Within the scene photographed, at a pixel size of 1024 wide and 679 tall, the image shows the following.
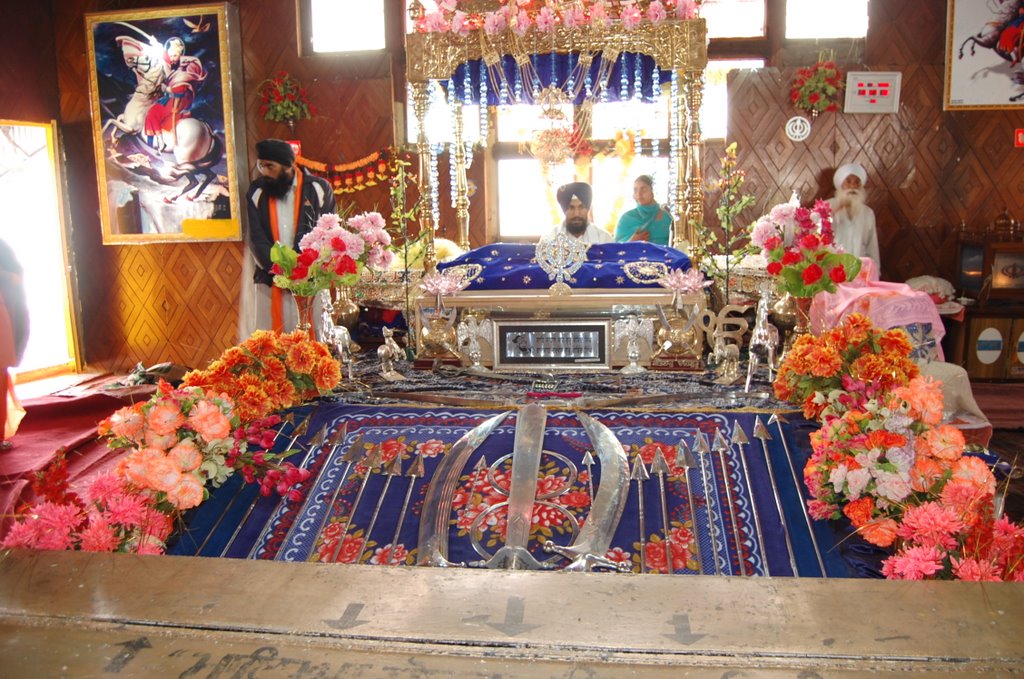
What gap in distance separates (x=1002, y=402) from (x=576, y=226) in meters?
3.51

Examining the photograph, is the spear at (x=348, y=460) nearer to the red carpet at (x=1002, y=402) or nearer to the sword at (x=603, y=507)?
the sword at (x=603, y=507)

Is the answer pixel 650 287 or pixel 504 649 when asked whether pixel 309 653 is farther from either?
pixel 650 287

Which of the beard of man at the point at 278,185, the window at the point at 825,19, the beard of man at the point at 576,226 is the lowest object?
the beard of man at the point at 576,226

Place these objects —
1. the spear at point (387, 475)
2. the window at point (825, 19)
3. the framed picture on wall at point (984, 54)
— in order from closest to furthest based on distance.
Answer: the spear at point (387, 475) < the framed picture on wall at point (984, 54) < the window at point (825, 19)

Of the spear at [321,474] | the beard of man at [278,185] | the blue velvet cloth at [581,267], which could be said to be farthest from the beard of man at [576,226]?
the spear at [321,474]

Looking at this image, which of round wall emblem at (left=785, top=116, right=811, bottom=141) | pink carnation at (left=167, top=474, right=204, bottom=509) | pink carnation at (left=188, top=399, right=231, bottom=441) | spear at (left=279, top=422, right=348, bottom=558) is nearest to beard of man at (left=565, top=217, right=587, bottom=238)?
spear at (left=279, top=422, right=348, bottom=558)

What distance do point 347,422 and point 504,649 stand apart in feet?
7.30

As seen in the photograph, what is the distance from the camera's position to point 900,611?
128 cm

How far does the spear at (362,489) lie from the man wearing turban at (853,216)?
Answer: 5394 mm

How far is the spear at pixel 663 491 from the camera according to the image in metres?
2.58

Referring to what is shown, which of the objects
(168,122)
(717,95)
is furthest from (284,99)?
(717,95)

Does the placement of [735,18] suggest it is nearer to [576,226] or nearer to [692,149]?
[692,149]

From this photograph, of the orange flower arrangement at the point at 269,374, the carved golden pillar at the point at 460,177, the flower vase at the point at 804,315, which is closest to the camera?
the orange flower arrangement at the point at 269,374

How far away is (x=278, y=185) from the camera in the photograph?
4.89 m
